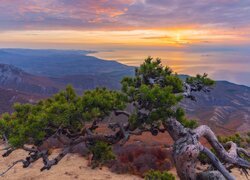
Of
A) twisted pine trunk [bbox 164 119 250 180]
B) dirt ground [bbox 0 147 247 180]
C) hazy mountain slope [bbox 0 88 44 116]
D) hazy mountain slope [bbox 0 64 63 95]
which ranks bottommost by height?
hazy mountain slope [bbox 0 64 63 95]

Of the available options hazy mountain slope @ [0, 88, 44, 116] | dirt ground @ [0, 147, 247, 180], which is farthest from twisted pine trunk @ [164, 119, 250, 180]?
hazy mountain slope @ [0, 88, 44, 116]

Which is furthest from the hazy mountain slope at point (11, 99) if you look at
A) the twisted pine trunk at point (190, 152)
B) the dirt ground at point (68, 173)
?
the twisted pine trunk at point (190, 152)

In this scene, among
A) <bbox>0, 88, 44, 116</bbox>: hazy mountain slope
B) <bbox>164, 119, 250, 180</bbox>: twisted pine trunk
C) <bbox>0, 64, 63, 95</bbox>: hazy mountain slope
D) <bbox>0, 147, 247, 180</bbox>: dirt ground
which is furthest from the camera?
<bbox>0, 64, 63, 95</bbox>: hazy mountain slope

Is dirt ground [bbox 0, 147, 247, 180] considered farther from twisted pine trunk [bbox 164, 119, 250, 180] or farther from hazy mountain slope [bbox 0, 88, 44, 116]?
hazy mountain slope [bbox 0, 88, 44, 116]

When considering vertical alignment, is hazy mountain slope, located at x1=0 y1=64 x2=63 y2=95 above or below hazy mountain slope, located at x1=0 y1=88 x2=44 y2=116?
below

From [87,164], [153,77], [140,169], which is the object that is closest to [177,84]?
[153,77]

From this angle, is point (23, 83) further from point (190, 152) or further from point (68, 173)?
point (190, 152)

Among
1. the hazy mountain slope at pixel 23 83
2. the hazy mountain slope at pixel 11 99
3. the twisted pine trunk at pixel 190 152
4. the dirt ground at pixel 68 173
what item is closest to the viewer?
the twisted pine trunk at pixel 190 152

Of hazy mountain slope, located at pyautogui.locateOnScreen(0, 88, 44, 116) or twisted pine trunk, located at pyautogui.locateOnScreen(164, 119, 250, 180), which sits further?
hazy mountain slope, located at pyautogui.locateOnScreen(0, 88, 44, 116)

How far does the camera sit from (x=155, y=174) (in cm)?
1138

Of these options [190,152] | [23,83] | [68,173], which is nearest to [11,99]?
[23,83]

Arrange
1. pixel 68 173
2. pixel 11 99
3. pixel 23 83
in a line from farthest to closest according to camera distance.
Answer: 1. pixel 23 83
2. pixel 11 99
3. pixel 68 173

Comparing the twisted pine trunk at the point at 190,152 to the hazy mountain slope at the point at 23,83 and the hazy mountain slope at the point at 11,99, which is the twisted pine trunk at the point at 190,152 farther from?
the hazy mountain slope at the point at 23,83

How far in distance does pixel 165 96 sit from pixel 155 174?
399 centimetres
